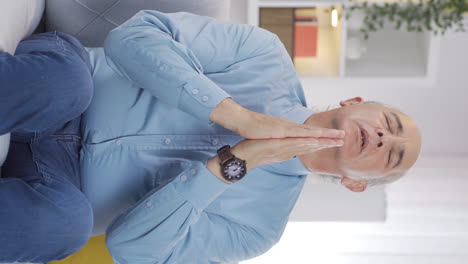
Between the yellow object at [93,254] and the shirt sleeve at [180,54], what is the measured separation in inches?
23.0

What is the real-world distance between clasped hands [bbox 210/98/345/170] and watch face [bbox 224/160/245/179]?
0.06 ft

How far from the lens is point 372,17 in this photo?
3.39 m

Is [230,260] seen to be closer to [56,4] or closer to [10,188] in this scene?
[10,188]

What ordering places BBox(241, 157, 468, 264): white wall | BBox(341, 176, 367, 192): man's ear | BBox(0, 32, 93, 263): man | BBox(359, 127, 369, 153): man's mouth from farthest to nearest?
BBox(241, 157, 468, 264): white wall → BBox(341, 176, 367, 192): man's ear → BBox(359, 127, 369, 153): man's mouth → BBox(0, 32, 93, 263): man

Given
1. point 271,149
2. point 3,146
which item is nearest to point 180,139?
point 271,149

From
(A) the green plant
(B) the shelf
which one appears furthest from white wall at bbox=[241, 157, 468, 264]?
(A) the green plant

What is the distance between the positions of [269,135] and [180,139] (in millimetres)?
279

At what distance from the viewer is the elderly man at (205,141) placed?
1.32m

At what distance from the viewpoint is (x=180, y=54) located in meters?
A: 1.36

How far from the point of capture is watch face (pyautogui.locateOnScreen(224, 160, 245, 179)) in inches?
51.4

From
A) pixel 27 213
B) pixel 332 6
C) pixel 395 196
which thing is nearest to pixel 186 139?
pixel 27 213

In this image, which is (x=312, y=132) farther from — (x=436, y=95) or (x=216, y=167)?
(x=436, y=95)

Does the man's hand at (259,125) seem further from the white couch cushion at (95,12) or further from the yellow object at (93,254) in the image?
the yellow object at (93,254)

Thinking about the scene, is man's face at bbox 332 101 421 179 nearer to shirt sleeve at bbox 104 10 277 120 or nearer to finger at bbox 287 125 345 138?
finger at bbox 287 125 345 138
